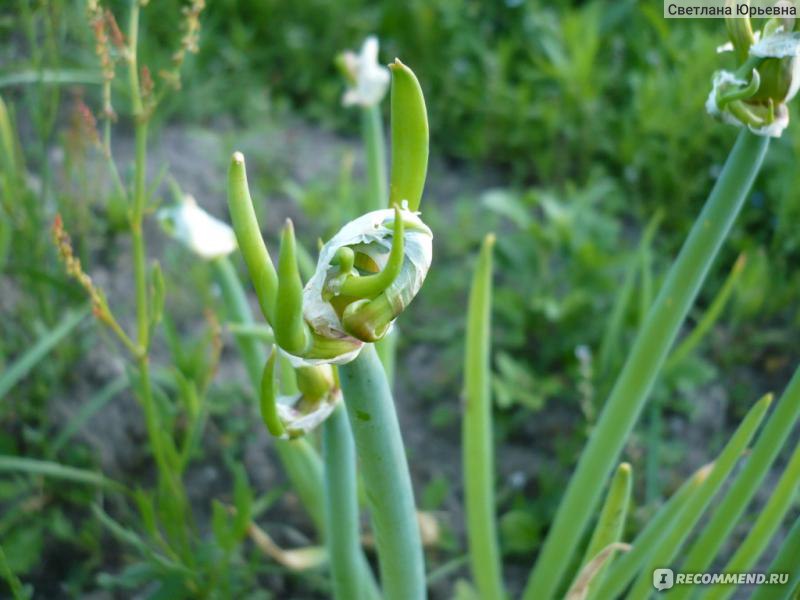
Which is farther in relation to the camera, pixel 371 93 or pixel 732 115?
pixel 371 93

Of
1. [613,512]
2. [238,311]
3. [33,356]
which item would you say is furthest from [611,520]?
[33,356]

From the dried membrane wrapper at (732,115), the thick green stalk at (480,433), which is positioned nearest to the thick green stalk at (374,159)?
the thick green stalk at (480,433)

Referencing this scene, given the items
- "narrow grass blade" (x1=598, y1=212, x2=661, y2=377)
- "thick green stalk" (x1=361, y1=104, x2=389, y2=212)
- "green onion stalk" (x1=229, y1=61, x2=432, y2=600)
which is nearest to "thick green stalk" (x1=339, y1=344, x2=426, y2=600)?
"green onion stalk" (x1=229, y1=61, x2=432, y2=600)

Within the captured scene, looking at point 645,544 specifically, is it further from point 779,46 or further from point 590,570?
point 779,46

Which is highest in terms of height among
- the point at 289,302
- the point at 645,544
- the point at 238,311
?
the point at 289,302

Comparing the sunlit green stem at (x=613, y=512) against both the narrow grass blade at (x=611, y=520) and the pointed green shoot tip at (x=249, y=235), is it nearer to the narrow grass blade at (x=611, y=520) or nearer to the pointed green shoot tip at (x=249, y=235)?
the narrow grass blade at (x=611, y=520)

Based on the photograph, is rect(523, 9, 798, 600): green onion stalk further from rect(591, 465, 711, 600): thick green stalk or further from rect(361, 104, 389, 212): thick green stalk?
rect(361, 104, 389, 212): thick green stalk
